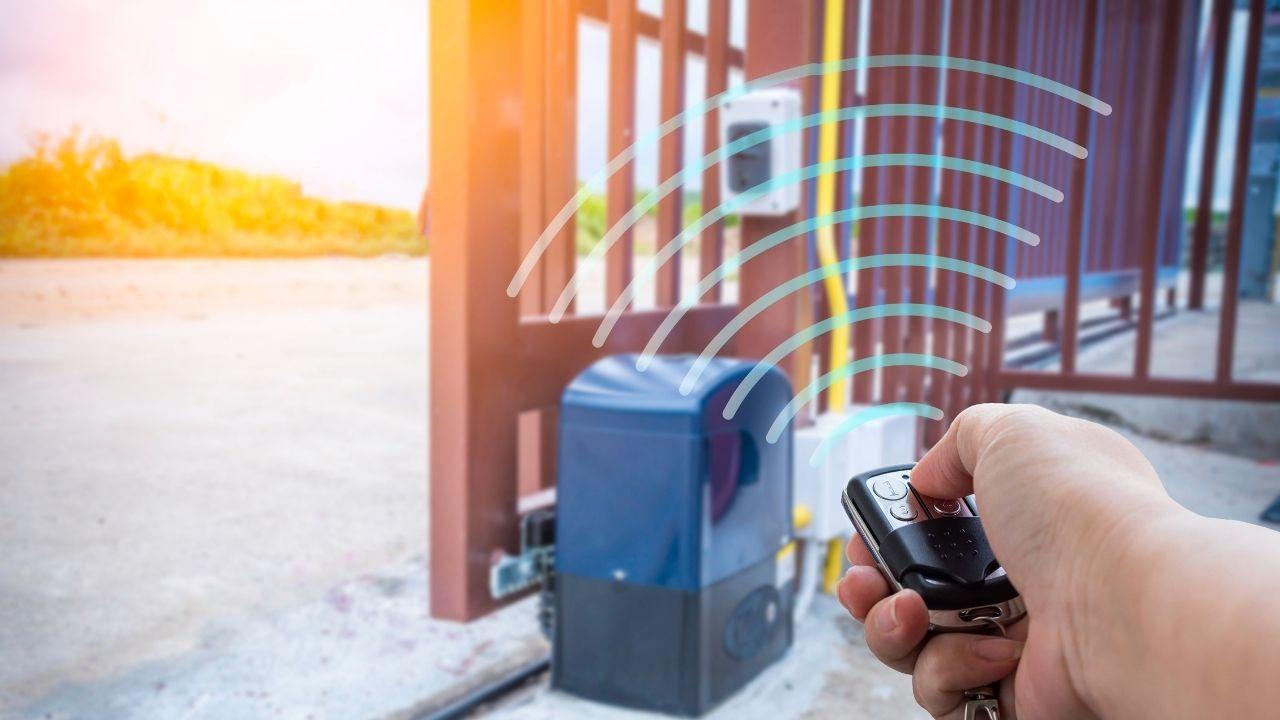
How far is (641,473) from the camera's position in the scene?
178 centimetres

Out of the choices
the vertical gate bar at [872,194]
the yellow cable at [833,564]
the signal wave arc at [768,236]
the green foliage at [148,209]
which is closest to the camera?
the green foliage at [148,209]

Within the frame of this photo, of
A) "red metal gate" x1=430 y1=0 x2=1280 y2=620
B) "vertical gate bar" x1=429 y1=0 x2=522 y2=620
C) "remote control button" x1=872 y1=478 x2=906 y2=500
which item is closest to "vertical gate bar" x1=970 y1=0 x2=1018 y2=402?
"red metal gate" x1=430 y1=0 x2=1280 y2=620

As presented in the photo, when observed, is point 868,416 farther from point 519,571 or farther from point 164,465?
point 164,465

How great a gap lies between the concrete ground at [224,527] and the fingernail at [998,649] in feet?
3.10

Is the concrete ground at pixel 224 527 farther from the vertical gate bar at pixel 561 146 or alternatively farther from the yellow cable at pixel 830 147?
the yellow cable at pixel 830 147

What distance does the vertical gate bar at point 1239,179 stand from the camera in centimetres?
321

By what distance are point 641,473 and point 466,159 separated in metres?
0.66

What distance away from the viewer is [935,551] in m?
0.78

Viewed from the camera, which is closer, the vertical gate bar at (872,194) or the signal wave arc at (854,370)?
the signal wave arc at (854,370)

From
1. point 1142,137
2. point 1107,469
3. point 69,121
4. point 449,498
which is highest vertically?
point 1142,137

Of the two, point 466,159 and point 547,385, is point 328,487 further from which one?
point 466,159

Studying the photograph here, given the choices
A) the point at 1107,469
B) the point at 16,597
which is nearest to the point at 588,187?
the point at 16,597

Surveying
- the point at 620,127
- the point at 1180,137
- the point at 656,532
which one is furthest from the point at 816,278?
the point at 1180,137

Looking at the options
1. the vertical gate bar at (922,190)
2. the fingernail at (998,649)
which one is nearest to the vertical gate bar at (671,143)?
the vertical gate bar at (922,190)
